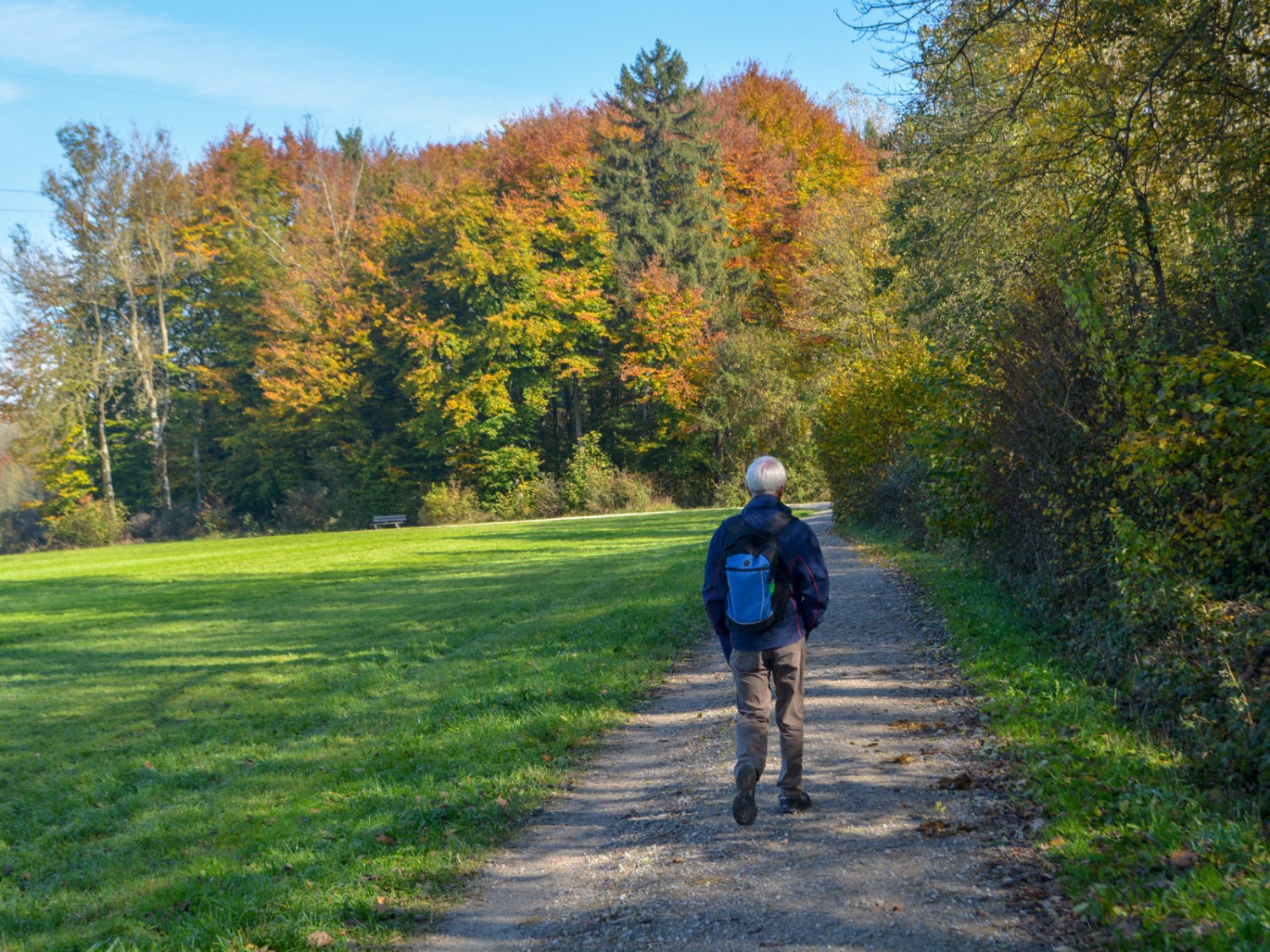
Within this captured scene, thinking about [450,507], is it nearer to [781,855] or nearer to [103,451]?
[103,451]

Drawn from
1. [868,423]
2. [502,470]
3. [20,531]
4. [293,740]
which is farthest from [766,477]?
[20,531]

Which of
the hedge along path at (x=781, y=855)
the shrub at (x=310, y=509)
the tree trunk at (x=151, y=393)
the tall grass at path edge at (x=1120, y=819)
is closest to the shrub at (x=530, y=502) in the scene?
the shrub at (x=310, y=509)

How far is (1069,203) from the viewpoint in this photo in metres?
11.1

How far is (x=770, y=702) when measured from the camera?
5492 mm

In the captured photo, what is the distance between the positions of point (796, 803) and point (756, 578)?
4.11ft

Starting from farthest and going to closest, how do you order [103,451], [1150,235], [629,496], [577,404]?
[103,451] → [577,404] → [629,496] → [1150,235]

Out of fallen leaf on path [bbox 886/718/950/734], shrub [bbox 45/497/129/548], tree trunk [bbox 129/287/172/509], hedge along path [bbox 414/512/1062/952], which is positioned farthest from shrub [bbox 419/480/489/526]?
fallen leaf on path [bbox 886/718/950/734]

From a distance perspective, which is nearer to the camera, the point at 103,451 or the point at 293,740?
the point at 293,740

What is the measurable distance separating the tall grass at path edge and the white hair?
6.86 ft

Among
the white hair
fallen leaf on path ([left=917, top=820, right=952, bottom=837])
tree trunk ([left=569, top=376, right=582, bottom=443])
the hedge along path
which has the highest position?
tree trunk ([left=569, top=376, right=582, bottom=443])

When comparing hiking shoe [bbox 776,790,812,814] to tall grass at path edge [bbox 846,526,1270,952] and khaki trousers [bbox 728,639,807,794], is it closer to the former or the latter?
khaki trousers [bbox 728,639,807,794]

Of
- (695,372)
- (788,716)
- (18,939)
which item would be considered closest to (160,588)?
(18,939)

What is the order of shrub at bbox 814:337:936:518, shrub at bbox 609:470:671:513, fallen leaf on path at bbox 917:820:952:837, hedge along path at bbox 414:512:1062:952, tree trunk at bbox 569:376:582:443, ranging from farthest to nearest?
1. tree trunk at bbox 569:376:582:443
2. shrub at bbox 609:470:671:513
3. shrub at bbox 814:337:936:518
4. fallen leaf on path at bbox 917:820:952:837
5. hedge along path at bbox 414:512:1062:952

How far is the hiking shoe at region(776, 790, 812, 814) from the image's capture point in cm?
533
